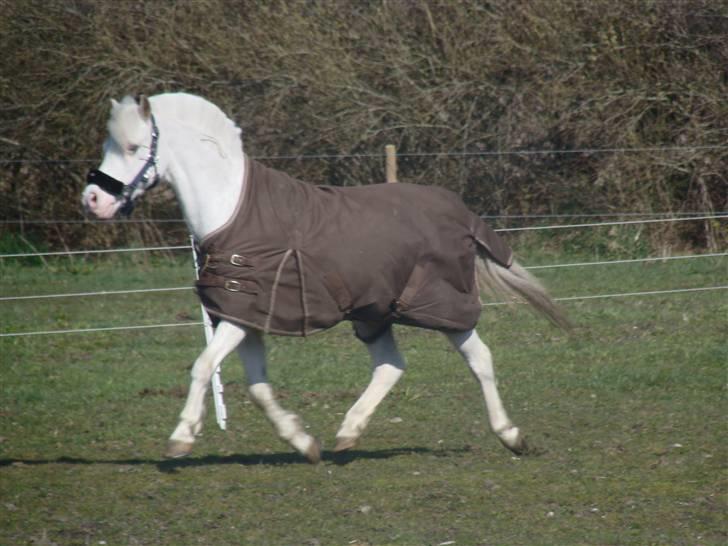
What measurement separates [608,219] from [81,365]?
20.2 ft

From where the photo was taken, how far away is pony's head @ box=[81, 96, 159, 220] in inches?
212

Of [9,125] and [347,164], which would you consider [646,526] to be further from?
[9,125]

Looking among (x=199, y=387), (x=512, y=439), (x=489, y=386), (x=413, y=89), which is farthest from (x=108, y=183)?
(x=413, y=89)

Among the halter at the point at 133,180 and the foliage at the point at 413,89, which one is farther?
the foliage at the point at 413,89

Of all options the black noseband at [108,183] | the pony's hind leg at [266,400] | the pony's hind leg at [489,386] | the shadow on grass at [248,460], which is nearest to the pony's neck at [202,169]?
the black noseband at [108,183]

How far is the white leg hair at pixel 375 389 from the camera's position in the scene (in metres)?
5.86

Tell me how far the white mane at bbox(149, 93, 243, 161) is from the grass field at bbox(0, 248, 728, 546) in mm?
1586

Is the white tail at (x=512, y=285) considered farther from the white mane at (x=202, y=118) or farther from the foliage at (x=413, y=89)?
the foliage at (x=413, y=89)

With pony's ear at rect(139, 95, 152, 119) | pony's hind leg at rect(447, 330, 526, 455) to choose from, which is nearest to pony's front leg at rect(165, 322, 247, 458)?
pony's ear at rect(139, 95, 152, 119)

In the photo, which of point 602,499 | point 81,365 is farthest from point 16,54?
point 602,499

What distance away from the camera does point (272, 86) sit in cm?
1368

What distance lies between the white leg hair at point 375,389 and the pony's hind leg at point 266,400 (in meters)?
0.22

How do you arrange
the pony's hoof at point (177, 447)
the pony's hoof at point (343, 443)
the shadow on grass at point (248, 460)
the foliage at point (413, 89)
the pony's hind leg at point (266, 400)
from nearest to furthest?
the pony's hoof at point (177, 447), the pony's hind leg at point (266, 400), the pony's hoof at point (343, 443), the shadow on grass at point (248, 460), the foliage at point (413, 89)

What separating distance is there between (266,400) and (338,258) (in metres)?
0.79
